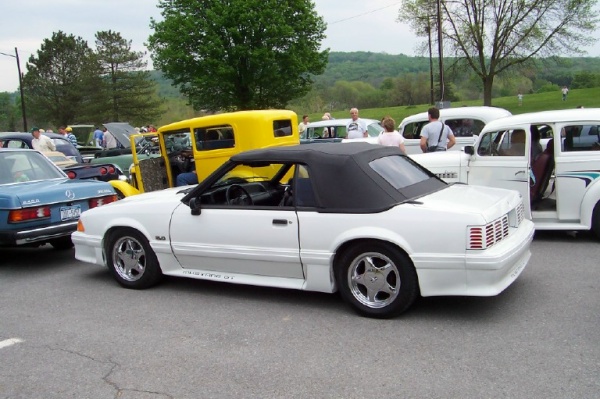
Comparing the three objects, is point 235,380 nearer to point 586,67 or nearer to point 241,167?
A: point 241,167

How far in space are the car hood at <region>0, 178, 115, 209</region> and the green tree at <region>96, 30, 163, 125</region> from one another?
57089 millimetres

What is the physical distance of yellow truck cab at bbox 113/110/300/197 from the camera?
8734mm

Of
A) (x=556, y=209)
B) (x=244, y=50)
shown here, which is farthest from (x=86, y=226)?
(x=244, y=50)

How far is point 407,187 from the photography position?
4.99 metres

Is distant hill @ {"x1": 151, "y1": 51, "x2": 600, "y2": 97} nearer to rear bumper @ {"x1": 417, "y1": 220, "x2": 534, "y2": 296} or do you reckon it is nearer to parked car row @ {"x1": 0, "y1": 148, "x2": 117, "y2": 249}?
parked car row @ {"x1": 0, "y1": 148, "x2": 117, "y2": 249}

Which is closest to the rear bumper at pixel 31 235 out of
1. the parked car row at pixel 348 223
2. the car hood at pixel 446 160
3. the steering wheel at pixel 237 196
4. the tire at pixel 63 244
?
the parked car row at pixel 348 223

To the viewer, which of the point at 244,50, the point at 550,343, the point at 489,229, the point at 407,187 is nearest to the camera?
the point at 550,343

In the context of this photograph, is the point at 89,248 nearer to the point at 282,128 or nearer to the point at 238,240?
the point at 238,240

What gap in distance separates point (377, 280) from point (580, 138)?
4160 mm

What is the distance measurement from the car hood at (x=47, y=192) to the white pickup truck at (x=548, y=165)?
5126 millimetres

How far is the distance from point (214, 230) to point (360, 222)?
1.50 meters

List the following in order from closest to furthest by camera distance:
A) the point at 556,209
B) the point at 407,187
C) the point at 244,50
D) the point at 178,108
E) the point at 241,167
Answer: the point at 407,187
the point at 241,167
the point at 556,209
the point at 244,50
the point at 178,108

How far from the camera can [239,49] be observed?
36312 mm

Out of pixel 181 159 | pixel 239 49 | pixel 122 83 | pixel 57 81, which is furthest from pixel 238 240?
pixel 57 81
